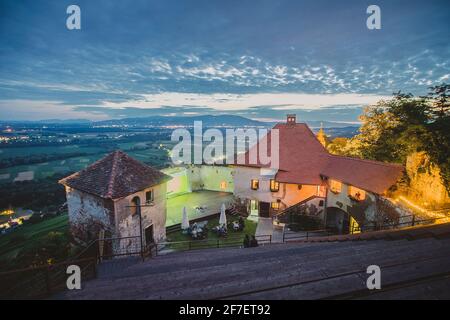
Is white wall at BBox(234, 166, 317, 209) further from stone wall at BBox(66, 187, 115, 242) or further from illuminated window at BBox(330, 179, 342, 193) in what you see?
stone wall at BBox(66, 187, 115, 242)

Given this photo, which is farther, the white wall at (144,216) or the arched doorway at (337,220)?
the arched doorway at (337,220)

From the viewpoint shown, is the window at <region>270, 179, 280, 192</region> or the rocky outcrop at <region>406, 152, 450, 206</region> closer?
the rocky outcrop at <region>406, 152, 450, 206</region>

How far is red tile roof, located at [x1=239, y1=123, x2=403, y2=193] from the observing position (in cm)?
1697

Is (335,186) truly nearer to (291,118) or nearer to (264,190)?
(264,190)

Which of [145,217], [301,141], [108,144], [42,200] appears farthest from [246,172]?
[108,144]

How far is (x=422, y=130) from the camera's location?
16.0 metres

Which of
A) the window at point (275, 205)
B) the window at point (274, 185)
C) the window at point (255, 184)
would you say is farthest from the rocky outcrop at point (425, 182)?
the window at point (255, 184)

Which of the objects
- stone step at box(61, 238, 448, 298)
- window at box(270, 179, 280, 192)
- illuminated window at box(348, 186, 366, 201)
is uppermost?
stone step at box(61, 238, 448, 298)

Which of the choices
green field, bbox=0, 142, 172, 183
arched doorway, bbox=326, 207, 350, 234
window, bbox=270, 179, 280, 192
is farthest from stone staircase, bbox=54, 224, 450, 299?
green field, bbox=0, 142, 172, 183

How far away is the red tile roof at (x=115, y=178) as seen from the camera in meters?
15.8

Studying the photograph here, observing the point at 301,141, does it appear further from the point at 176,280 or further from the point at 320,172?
the point at 176,280

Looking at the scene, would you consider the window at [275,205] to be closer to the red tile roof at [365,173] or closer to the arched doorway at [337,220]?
the arched doorway at [337,220]

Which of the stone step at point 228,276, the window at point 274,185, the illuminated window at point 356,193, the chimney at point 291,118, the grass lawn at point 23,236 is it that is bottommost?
the grass lawn at point 23,236
